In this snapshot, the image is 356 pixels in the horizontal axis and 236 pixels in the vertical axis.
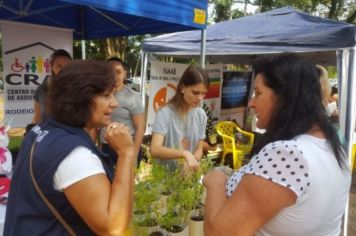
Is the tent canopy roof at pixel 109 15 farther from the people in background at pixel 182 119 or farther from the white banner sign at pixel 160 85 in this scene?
the people in background at pixel 182 119

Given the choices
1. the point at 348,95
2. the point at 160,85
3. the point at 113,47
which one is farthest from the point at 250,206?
the point at 113,47

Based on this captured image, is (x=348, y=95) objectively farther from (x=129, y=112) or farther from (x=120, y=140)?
(x=120, y=140)

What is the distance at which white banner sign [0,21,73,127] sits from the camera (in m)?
4.25

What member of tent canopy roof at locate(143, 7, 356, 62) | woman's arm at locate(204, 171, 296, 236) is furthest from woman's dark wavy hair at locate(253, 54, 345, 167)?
tent canopy roof at locate(143, 7, 356, 62)

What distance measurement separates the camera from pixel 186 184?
1.61 metres

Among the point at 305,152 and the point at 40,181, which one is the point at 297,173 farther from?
the point at 40,181

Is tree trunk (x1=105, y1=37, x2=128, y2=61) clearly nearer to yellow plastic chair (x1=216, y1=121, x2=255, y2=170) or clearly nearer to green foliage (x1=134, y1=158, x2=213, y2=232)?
yellow plastic chair (x1=216, y1=121, x2=255, y2=170)

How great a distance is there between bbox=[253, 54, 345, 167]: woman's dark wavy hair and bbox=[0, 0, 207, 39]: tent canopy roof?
1.88 meters

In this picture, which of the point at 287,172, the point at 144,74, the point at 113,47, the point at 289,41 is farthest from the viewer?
the point at 113,47

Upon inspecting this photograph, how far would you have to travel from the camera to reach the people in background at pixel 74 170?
1.00 metres

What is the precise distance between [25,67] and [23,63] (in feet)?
0.17

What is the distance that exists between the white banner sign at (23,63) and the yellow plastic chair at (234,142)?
2948 millimetres

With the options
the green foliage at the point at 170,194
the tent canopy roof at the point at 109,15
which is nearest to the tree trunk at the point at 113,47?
the tent canopy roof at the point at 109,15

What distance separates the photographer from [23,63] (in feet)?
14.4
